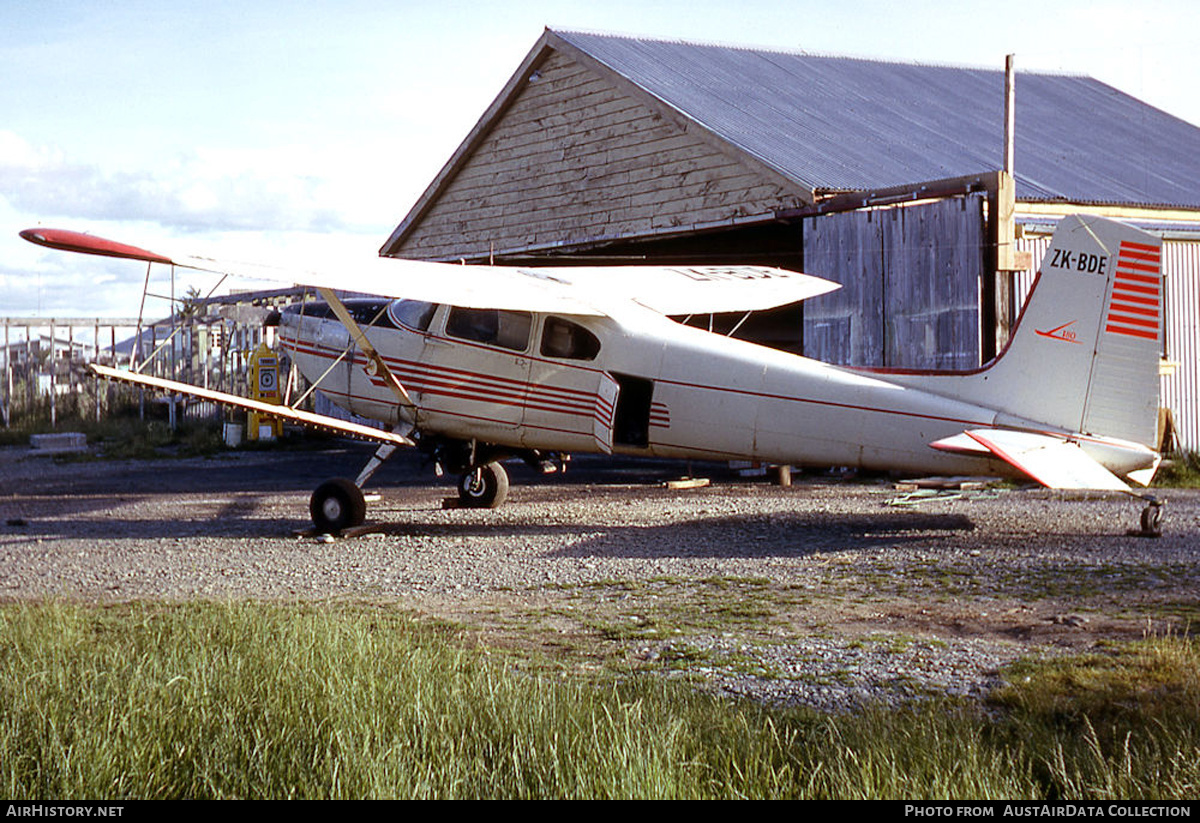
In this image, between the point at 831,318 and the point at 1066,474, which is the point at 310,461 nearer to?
the point at 831,318

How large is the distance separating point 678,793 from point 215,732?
75.2 inches

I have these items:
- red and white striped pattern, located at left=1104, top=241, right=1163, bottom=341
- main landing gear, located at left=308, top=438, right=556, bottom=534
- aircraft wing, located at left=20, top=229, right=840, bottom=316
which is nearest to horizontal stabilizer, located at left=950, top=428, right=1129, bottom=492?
red and white striped pattern, located at left=1104, top=241, right=1163, bottom=341

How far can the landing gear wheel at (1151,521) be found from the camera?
9.62 metres

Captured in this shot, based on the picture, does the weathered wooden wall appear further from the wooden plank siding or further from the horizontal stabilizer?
the horizontal stabilizer

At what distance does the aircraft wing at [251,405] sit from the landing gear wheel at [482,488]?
3.61 ft

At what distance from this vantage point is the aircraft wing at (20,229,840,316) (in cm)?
1003

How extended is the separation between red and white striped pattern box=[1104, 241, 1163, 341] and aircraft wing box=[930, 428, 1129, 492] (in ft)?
3.61

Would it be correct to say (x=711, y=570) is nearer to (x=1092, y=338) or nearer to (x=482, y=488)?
(x=1092, y=338)

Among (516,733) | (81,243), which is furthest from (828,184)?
(516,733)

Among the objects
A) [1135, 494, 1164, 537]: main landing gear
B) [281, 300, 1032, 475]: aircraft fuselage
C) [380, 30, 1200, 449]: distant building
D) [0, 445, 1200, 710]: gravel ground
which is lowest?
[0, 445, 1200, 710]: gravel ground

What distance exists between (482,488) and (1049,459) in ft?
21.2

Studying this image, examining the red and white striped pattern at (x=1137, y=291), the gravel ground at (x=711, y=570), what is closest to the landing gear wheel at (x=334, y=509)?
the gravel ground at (x=711, y=570)

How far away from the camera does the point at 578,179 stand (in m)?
20.6
